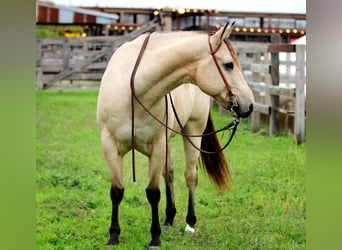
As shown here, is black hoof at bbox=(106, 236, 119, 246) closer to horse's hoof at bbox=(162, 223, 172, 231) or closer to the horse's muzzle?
horse's hoof at bbox=(162, 223, 172, 231)

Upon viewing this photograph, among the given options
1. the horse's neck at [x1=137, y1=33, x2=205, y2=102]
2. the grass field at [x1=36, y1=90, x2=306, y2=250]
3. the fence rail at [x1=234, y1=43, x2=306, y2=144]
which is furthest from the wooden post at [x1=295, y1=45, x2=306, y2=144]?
the horse's neck at [x1=137, y1=33, x2=205, y2=102]

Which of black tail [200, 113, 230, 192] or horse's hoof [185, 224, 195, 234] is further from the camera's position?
black tail [200, 113, 230, 192]

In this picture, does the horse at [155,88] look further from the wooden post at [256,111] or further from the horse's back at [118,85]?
the wooden post at [256,111]

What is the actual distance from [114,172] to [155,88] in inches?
21.4

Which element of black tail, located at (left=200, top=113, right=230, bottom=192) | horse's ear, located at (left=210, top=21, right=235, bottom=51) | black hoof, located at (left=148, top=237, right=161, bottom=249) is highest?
horse's ear, located at (left=210, top=21, right=235, bottom=51)

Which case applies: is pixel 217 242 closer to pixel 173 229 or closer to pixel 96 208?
pixel 173 229

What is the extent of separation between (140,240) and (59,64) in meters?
11.0

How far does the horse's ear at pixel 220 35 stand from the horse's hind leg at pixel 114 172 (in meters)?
0.78

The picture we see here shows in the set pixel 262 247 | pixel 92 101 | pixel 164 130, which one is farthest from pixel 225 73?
pixel 92 101

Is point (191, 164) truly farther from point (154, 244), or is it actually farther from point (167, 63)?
point (167, 63)

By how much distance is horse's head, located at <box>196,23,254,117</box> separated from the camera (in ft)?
9.08

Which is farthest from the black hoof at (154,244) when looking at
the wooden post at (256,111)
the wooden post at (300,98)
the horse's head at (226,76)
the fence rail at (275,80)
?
the wooden post at (256,111)

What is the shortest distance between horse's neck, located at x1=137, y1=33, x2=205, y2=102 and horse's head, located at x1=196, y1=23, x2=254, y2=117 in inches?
3.0

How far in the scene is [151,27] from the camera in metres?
14.5
